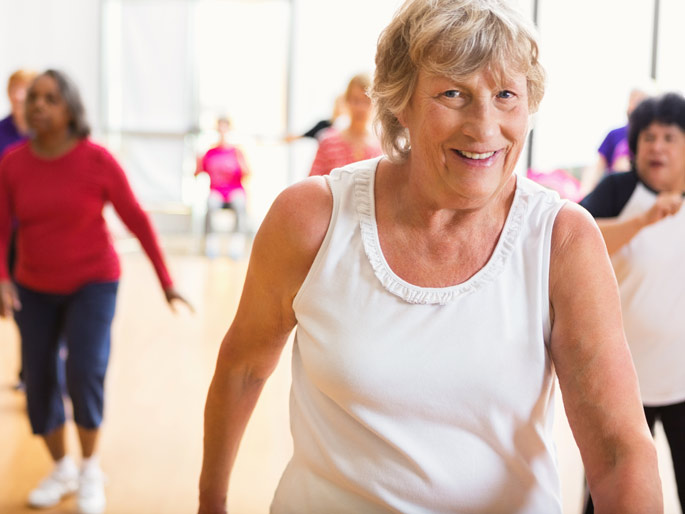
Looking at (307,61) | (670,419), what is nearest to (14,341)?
(670,419)

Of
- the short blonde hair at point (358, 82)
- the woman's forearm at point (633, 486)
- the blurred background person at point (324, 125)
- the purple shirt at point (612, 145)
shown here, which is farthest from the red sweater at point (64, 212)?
the blurred background person at point (324, 125)

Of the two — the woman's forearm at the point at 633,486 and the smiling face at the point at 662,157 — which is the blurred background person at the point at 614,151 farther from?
the woman's forearm at the point at 633,486

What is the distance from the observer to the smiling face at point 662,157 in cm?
228

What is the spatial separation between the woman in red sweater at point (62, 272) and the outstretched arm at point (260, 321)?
1585 millimetres

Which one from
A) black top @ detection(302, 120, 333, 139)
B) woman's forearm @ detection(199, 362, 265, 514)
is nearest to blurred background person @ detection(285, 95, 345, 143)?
black top @ detection(302, 120, 333, 139)

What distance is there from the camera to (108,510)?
9.01ft

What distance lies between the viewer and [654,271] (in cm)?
219

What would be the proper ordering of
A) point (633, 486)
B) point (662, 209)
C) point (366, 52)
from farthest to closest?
point (366, 52) < point (662, 209) < point (633, 486)

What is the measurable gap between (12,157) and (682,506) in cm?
233

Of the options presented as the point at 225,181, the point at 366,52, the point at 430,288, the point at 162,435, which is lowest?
the point at 162,435

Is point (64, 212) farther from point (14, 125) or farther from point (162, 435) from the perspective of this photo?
point (14, 125)

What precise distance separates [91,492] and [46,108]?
130 centimetres

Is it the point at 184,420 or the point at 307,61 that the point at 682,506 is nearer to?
the point at 184,420

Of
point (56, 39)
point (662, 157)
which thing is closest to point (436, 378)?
point (662, 157)
